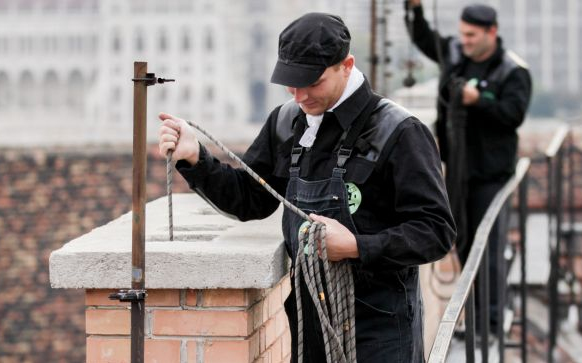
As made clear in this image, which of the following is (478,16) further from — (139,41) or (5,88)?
(5,88)

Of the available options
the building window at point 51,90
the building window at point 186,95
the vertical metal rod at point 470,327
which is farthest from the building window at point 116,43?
the vertical metal rod at point 470,327

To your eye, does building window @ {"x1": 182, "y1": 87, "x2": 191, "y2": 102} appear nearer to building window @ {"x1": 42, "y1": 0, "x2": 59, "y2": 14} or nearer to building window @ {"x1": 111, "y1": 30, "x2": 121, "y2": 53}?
building window @ {"x1": 111, "y1": 30, "x2": 121, "y2": 53}

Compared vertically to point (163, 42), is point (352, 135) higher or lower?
higher

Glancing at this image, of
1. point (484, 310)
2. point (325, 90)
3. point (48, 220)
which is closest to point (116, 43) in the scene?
point (48, 220)

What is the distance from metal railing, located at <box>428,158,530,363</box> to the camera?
313 centimetres

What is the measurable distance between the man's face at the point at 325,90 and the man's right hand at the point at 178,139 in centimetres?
32

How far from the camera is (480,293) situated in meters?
5.05

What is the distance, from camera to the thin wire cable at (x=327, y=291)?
3.11 metres

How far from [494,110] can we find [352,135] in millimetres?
2697

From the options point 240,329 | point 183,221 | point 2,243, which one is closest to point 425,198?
point 240,329

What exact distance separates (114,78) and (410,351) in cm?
12201

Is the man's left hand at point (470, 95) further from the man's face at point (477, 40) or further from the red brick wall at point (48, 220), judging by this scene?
the red brick wall at point (48, 220)

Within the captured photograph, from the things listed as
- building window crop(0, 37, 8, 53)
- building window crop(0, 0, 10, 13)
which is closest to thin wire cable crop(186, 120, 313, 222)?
building window crop(0, 37, 8, 53)

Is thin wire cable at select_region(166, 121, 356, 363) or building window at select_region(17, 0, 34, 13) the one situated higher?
building window at select_region(17, 0, 34, 13)
